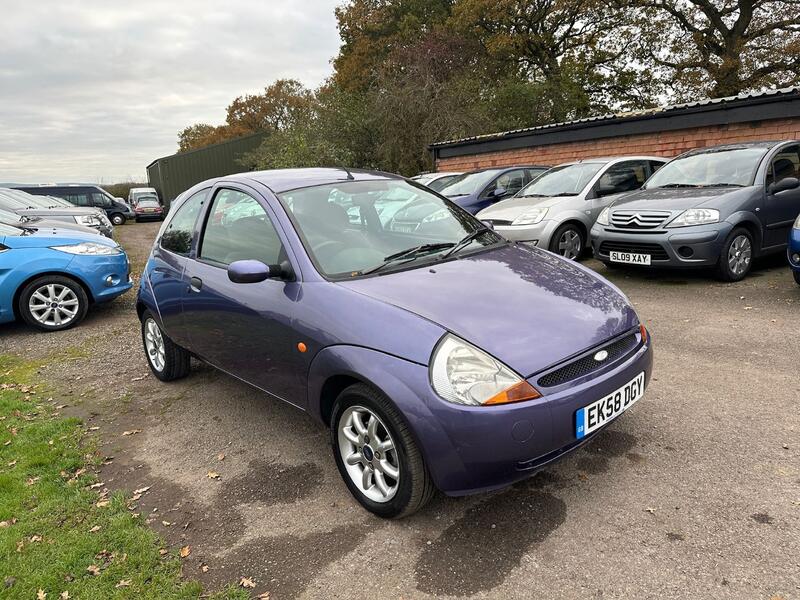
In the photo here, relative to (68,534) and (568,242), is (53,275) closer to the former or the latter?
(68,534)

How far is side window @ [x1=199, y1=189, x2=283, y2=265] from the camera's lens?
335cm

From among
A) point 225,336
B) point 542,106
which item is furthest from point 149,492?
point 542,106

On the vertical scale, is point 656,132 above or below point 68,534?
above

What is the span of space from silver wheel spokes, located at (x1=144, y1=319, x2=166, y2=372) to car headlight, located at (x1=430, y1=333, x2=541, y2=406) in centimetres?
312

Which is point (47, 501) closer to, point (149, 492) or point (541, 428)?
point (149, 492)

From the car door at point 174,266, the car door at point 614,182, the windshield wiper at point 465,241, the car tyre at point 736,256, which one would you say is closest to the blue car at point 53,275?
the car door at point 174,266

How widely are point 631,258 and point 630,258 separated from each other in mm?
17

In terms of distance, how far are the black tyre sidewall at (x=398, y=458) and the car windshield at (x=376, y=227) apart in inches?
26.5

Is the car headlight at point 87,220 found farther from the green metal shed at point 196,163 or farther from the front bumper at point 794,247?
the green metal shed at point 196,163

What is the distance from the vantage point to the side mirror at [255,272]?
2990 millimetres

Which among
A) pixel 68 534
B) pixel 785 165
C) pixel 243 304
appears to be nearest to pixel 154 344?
pixel 243 304

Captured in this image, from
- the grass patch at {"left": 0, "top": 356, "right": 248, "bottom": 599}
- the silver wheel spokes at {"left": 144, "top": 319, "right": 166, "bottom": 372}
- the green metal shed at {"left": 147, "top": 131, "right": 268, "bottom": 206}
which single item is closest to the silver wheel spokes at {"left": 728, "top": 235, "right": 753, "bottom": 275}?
the silver wheel spokes at {"left": 144, "top": 319, "right": 166, "bottom": 372}

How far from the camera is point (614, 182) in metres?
8.69

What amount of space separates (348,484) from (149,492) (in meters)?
1.18
